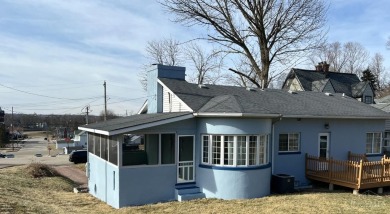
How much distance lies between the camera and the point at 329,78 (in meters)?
40.2

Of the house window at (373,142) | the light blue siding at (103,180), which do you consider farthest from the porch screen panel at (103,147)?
the house window at (373,142)

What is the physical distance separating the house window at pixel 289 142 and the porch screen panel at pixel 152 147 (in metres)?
6.02

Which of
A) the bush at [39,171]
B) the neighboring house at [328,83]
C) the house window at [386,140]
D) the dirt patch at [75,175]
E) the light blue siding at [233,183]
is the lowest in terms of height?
the dirt patch at [75,175]

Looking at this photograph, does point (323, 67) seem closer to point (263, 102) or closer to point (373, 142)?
point (373, 142)

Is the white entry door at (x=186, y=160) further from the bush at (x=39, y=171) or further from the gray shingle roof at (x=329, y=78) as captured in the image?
the gray shingle roof at (x=329, y=78)

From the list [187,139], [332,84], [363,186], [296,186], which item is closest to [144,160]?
[187,139]

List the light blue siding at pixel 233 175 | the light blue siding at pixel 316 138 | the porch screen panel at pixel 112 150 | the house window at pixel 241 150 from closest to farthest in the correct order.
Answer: the porch screen panel at pixel 112 150
the light blue siding at pixel 233 175
the house window at pixel 241 150
the light blue siding at pixel 316 138

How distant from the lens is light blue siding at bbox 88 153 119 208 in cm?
1348

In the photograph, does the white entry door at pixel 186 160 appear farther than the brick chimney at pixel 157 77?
No

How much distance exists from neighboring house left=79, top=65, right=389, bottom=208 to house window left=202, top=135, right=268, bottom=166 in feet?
0.13

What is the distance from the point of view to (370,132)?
1920cm

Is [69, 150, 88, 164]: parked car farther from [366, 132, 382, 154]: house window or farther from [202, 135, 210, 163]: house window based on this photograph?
[366, 132, 382, 154]: house window

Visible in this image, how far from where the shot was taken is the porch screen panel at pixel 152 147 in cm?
1556

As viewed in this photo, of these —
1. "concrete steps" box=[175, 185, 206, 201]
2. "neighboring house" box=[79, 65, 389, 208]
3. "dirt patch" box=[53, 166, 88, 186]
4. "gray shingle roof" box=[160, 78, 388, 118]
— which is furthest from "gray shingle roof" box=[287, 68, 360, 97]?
"concrete steps" box=[175, 185, 206, 201]
